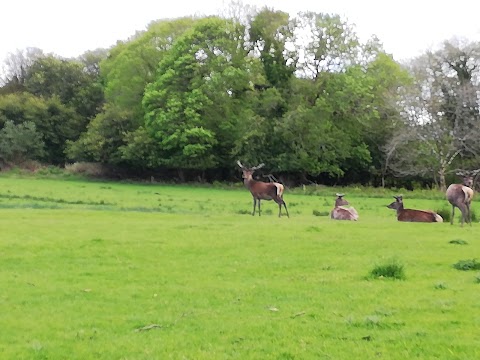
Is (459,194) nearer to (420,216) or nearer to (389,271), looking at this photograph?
(420,216)

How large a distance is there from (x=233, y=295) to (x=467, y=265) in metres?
4.95

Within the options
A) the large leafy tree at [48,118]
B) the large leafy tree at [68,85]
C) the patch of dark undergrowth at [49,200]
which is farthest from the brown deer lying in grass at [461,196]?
the large leafy tree at [68,85]

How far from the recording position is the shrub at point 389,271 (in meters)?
10.8

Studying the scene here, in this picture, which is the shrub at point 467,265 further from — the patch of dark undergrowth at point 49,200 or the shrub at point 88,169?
the shrub at point 88,169

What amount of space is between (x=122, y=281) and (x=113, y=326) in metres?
2.89

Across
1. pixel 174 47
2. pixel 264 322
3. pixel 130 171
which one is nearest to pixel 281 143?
pixel 174 47

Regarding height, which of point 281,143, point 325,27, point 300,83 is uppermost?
point 325,27

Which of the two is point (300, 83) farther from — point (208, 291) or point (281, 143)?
point (208, 291)

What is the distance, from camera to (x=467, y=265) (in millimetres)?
11797

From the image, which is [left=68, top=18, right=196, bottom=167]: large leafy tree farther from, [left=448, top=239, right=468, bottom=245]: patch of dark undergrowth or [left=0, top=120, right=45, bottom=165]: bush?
[left=448, top=239, right=468, bottom=245]: patch of dark undergrowth

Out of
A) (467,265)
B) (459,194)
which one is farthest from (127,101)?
(467,265)

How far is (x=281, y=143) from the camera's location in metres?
53.1

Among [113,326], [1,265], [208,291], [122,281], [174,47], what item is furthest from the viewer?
[174,47]

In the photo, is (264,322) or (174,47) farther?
(174,47)
